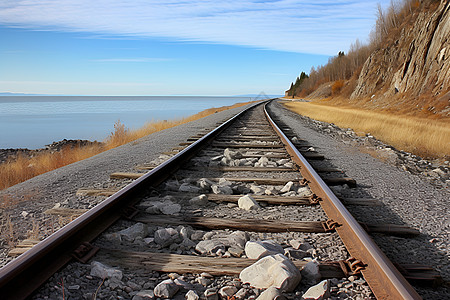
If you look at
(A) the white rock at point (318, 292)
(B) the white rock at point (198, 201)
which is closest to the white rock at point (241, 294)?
(A) the white rock at point (318, 292)

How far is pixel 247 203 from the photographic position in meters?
3.08

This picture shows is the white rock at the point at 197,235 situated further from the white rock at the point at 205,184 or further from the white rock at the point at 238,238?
the white rock at the point at 205,184

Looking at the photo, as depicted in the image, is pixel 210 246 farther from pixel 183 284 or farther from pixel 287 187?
pixel 287 187

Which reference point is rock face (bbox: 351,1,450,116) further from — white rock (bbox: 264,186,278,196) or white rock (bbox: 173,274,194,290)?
white rock (bbox: 173,274,194,290)

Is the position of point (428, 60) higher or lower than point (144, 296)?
higher

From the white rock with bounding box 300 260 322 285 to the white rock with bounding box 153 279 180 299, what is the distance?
718mm

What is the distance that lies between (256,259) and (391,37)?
36326 mm

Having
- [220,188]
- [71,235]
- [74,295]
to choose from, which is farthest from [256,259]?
[220,188]

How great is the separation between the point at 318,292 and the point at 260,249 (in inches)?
18.0

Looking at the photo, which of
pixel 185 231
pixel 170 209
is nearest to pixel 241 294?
pixel 185 231

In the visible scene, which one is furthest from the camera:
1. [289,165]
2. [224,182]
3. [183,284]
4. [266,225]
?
[289,165]

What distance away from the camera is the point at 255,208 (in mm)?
3086

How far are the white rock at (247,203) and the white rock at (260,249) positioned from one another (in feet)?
2.67

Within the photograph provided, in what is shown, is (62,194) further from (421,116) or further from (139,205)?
(421,116)
